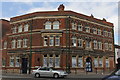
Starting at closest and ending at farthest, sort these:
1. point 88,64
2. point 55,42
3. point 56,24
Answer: point 55,42 → point 56,24 → point 88,64

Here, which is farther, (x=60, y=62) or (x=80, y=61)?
(x=80, y=61)

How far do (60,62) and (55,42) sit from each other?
12.6ft

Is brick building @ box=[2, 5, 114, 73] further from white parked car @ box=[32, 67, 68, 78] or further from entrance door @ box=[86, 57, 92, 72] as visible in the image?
white parked car @ box=[32, 67, 68, 78]

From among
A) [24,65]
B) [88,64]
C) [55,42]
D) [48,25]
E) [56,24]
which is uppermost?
[56,24]

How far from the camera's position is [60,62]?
31.5 metres

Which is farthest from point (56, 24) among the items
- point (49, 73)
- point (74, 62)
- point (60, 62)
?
point (49, 73)

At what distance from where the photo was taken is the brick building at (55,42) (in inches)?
1257

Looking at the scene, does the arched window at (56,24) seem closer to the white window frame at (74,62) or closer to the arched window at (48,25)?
the arched window at (48,25)

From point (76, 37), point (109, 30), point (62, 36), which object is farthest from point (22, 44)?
point (109, 30)

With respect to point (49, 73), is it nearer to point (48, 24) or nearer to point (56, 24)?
point (56, 24)

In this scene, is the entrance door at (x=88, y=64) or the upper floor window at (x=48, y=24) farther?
the entrance door at (x=88, y=64)

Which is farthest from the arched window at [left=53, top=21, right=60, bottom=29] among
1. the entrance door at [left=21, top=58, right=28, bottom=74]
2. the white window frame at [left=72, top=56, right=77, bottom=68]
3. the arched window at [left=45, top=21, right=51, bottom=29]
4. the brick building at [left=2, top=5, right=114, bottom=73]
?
the entrance door at [left=21, top=58, right=28, bottom=74]

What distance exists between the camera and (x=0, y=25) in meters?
45.1

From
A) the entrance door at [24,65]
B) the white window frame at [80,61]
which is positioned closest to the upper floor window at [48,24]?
the entrance door at [24,65]
